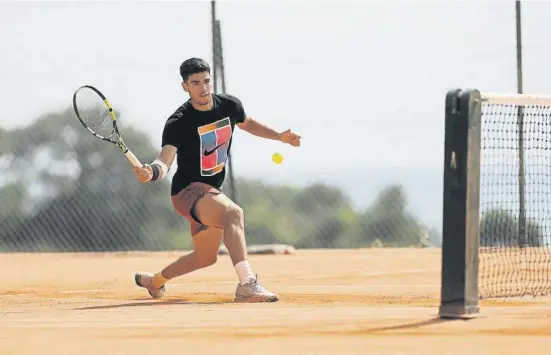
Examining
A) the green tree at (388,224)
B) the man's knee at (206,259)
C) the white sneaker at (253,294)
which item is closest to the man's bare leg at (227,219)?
Answer: the white sneaker at (253,294)

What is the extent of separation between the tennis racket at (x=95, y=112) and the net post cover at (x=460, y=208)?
121 inches

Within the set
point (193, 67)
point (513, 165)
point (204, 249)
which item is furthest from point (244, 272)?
point (513, 165)

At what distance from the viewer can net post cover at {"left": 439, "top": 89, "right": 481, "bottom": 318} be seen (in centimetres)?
783

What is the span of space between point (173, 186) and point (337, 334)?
3.65 metres

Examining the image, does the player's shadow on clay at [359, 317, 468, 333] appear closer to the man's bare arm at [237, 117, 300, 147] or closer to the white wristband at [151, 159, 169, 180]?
the white wristband at [151, 159, 169, 180]

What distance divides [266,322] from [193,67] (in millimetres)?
3084

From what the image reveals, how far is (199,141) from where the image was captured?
1047 centimetres

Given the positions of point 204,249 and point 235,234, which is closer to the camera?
point 235,234

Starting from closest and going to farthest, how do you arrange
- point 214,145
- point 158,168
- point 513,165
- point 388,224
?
1. point 158,168
2. point 214,145
3. point 513,165
4. point 388,224

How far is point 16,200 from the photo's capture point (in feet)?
87.6

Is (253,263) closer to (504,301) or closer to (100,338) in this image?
(504,301)

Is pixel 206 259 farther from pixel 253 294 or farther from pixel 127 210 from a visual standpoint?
pixel 127 210

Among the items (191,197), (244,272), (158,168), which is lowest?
(244,272)

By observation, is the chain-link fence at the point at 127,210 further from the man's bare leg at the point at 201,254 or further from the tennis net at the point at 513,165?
the man's bare leg at the point at 201,254
